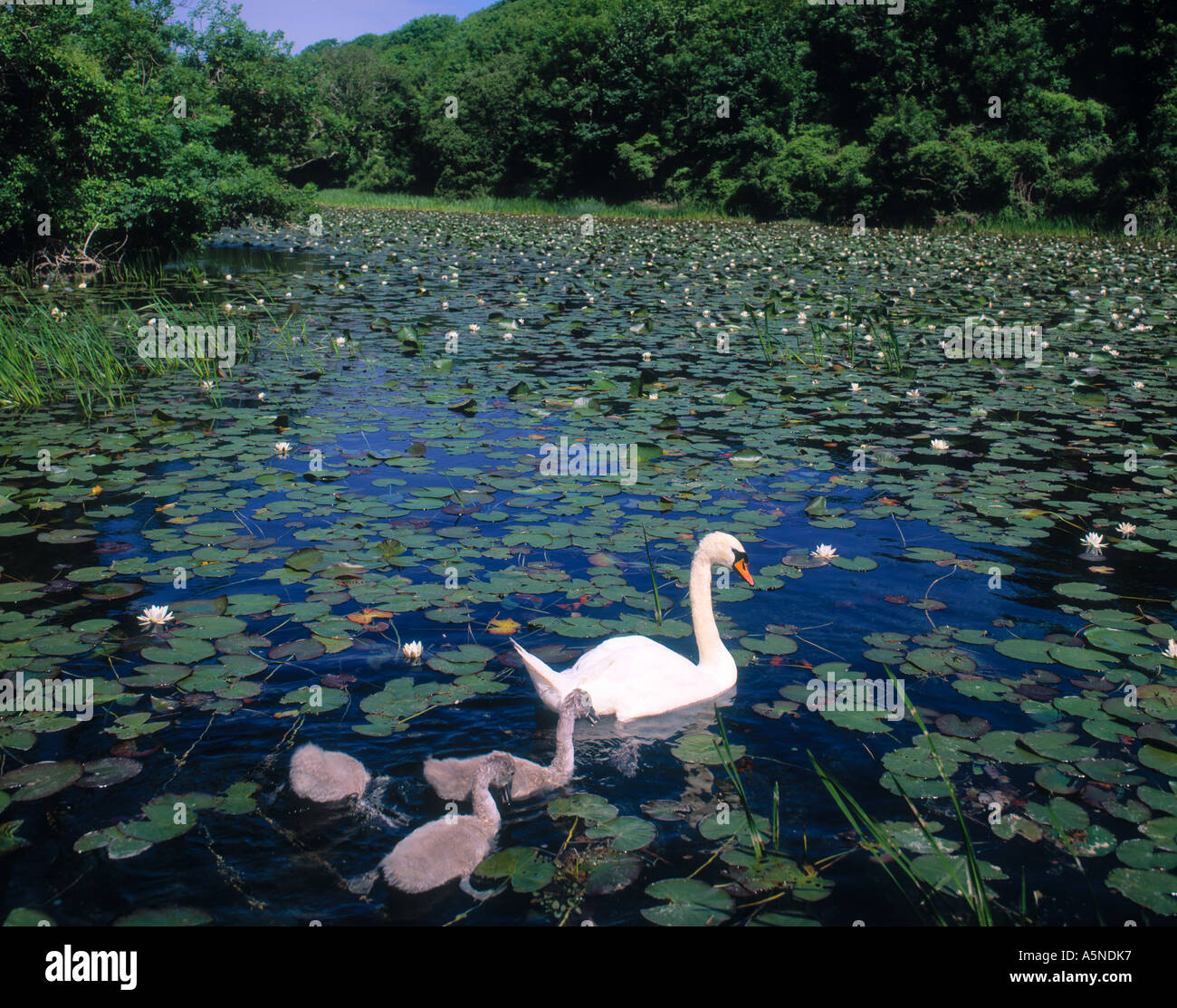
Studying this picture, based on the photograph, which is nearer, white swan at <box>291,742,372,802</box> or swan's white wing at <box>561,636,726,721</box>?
white swan at <box>291,742,372,802</box>

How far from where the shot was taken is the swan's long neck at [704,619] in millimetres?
3549

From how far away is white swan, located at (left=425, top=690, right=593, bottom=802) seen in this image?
2887mm

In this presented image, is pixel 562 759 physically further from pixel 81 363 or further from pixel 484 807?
pixel 81 363

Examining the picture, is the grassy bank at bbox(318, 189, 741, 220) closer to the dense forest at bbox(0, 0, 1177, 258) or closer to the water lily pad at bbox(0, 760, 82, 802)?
the dense forest at bbox(0, 0, 1177, 258)

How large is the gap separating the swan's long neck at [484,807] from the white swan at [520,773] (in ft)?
0.32

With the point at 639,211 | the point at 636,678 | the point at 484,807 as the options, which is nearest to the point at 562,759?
the point at 484,807

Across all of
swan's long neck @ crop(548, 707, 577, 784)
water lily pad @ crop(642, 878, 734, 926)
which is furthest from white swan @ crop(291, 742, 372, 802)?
water lily pad @ crop(642, 878, 734, 926)

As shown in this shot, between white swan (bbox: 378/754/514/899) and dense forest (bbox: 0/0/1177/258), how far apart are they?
12855 millimetres

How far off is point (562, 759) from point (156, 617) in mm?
1949

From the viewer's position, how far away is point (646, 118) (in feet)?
130

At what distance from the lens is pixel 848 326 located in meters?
10.2

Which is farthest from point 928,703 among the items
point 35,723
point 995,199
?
point 995,199
